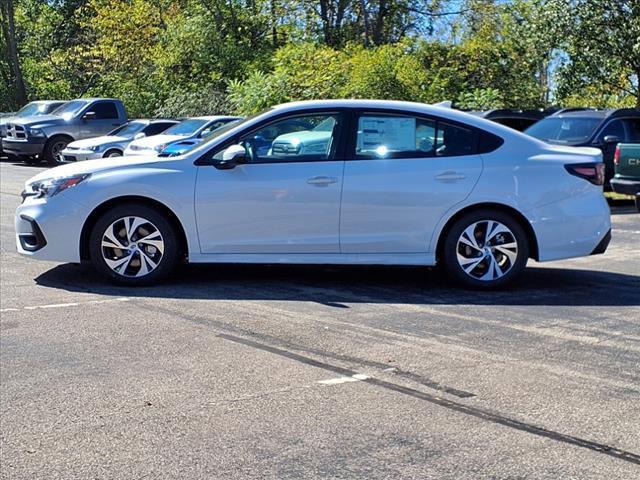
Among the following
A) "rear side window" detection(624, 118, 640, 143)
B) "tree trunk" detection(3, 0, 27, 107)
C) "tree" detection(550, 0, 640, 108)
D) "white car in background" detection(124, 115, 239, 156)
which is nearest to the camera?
"rear side window" detection(624, 118, 640, 143)

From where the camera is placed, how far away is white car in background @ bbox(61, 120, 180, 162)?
22297mm

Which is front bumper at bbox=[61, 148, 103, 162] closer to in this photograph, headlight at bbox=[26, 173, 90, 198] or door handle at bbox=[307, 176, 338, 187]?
headlight at bbox=[26, 173, 90, 198]

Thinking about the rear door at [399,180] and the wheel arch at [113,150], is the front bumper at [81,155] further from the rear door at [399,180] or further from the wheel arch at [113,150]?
the rear door at [399,180]

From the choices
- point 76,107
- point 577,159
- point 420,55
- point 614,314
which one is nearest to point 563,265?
point 577,159

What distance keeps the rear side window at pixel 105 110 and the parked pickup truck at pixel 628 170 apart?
57.1 feet

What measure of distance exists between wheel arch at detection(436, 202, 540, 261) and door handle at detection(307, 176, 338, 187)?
106 centimetres

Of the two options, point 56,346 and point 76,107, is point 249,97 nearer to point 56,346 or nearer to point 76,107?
point 76,107

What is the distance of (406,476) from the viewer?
13.0ft

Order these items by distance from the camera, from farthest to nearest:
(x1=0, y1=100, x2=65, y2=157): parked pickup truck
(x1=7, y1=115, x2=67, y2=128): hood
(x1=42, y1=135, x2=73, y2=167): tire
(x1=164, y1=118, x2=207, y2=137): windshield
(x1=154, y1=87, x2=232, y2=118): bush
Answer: (x1=154, y1=87, x2=232, y2=118): bush < (x1=0, y1=100, x2=65, y2=157): parked pickup truck < (x1=7, y1=115, x2=67, y2=128): hood < (x1=42, y1=135, x2=73, y2=167): tire < (x1=164, y1=118, x2=207, y2=137): windshield

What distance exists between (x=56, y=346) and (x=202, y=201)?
6.97 ft

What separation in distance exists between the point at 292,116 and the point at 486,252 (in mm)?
2076

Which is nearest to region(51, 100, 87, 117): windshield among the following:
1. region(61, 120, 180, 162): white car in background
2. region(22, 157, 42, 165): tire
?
region(22, 157, 42, 165): tire

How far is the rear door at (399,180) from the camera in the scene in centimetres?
772

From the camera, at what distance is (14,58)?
38656mm
